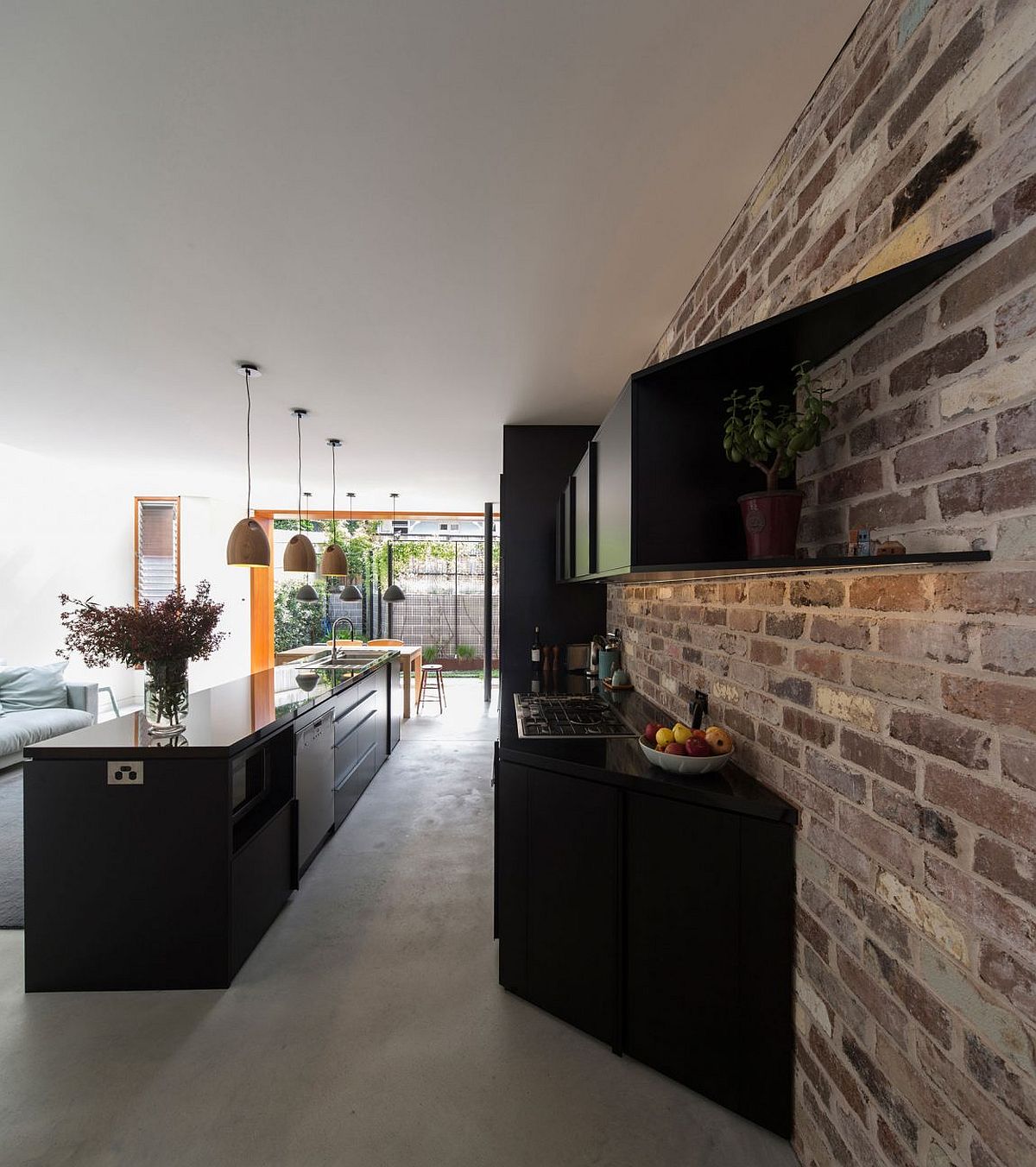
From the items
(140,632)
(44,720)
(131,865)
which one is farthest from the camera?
(44,720)

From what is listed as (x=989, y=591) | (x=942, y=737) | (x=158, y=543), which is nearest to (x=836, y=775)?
(x=942, y=737)

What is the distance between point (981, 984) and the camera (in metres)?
0.91

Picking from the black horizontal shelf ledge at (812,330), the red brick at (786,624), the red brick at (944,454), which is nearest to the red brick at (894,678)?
the red brick at (786,624)

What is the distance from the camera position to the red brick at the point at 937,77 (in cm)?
94

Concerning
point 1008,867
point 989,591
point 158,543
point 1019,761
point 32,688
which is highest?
point 158,543

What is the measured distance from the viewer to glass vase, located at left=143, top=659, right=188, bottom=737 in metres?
2.40

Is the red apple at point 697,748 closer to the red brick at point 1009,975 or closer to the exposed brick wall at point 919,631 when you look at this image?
the exposed brick wall at point 919,631

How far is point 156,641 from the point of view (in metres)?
2.37

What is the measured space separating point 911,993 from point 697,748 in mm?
743

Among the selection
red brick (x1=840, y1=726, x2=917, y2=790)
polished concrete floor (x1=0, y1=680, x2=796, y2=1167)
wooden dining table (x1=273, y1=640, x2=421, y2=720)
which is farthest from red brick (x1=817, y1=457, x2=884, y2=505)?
wooden dining table (x1=273, y1=640, x2=421, y2=720)

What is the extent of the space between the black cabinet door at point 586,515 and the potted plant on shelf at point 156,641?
5.44 ft

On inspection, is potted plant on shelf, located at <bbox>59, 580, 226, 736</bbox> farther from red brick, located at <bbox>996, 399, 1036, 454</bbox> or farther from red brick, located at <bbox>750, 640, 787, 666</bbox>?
red brick, located at <bbox>996, 399, 1036, 454</bbox>

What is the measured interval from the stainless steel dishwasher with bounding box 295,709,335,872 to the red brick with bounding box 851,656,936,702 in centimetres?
250

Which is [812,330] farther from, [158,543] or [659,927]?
[158,543]
